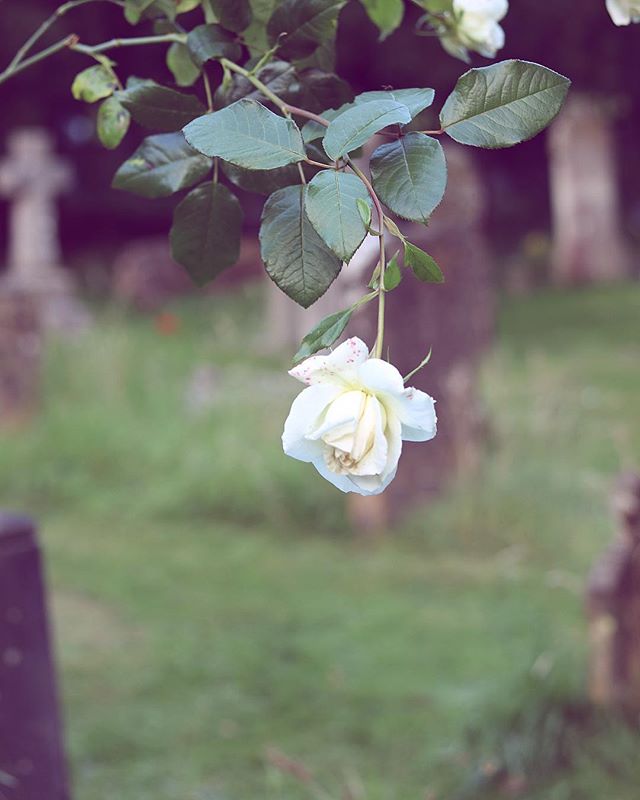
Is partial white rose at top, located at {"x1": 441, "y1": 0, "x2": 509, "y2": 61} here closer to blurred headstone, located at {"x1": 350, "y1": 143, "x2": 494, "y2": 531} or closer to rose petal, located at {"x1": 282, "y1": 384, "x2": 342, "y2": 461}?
rose petal, located at {"x1": 282, "y1": 384, "x2": 342, "y2": 461}

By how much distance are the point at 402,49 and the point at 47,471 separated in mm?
6307

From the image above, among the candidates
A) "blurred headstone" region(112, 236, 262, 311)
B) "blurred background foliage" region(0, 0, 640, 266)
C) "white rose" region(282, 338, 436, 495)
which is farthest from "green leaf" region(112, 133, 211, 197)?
"blurred headstone" region(112, 236, 262, 311)


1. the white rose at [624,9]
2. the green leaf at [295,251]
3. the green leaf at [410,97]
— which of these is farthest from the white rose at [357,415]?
the white rose at [624,9]

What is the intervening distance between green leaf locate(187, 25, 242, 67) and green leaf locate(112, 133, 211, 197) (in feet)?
0.31

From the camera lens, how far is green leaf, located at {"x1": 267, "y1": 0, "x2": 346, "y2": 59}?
4.09ft

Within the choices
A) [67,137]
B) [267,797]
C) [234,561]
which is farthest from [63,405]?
[67,137]

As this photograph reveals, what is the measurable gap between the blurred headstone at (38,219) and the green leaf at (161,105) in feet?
30.0

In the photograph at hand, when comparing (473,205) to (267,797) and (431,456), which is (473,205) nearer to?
(431,456)

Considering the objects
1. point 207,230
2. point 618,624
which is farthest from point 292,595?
point 207,230

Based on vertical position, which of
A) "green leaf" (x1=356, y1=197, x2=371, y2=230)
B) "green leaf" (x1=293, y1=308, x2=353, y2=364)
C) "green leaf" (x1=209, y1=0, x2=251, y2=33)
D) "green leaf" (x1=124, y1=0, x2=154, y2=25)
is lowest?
"green leaf" (x1=293, y1=308, x2=353, y2=364)

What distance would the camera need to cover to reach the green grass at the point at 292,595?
3387 mm

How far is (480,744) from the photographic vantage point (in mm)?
3348

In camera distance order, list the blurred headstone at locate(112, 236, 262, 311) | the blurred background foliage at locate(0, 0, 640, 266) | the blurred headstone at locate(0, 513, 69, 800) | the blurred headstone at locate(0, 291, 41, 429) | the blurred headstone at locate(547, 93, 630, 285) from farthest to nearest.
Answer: the blurred headstone at locate(547, 93, 630, 285) < the blurred headstone at locate(112, 236, 262, 311) < the blurred background foliage at locate(0, 0, 640, 266) < the blurred headstone at locate(0, 291, 41, 429) < the blurred headstone at locate(0, 513, 69, 800)

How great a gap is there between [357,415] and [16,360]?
6372mm
